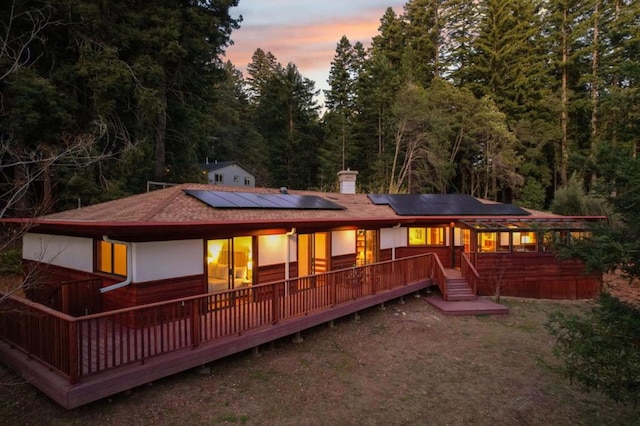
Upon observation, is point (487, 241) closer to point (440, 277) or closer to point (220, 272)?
point (440, 277)

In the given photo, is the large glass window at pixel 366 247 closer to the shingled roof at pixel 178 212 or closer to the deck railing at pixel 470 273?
the shingled roof at pixel 178 212

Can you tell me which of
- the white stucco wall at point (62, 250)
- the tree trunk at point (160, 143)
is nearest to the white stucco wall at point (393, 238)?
the white stucco wall at point (62, 250)

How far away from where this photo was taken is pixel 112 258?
7758 millimetres

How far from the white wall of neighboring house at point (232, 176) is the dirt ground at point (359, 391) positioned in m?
30.5

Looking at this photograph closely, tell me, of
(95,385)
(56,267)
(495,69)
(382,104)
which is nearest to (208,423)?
(95,385)

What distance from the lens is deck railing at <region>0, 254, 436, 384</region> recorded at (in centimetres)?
480

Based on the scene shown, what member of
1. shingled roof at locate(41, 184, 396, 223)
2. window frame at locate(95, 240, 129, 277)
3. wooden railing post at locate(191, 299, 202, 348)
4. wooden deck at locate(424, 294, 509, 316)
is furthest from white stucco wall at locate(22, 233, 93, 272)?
wooden deck at locate(424, 294, 509, 316)

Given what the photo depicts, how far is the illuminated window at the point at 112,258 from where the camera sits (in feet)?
24.7

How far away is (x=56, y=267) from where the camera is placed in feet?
30.9

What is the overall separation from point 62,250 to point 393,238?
10.9m

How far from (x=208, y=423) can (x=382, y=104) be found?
99.7 ft

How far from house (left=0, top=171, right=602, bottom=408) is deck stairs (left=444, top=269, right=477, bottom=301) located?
0.04m

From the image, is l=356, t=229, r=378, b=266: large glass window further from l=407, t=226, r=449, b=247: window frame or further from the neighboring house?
the neighboring house

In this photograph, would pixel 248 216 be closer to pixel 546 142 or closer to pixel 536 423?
pixel 536 423
